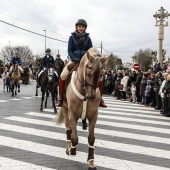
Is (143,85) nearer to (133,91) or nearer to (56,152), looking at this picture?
(133,91)

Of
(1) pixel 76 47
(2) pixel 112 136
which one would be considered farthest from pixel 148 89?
(1) pixel 76 47

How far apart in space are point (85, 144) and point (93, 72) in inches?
120

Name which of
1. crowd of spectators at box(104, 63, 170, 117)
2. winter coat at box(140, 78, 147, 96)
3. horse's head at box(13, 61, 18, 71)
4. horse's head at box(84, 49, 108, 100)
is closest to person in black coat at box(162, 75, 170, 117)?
crowd of spectators at box(104, 63, 170, 117)

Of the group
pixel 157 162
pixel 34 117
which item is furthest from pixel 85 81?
pixel 34 117

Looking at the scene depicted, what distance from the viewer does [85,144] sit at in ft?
23.5

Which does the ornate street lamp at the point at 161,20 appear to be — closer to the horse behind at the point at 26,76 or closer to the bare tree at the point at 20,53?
the horse behind at the point at 26,76

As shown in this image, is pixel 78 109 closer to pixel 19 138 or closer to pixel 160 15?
A: pixel 19 138

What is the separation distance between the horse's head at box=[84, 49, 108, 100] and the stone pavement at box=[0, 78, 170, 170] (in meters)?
1.68

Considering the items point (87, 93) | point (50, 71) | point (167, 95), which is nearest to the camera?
point (87, 93)

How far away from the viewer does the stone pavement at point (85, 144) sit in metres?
5.68

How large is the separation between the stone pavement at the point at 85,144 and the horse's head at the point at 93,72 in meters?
1.68

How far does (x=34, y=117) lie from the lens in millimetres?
10688

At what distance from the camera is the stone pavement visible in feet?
18.6

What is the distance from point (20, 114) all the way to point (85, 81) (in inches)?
273
